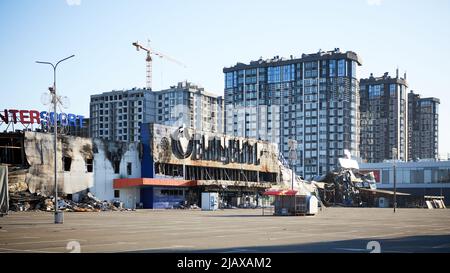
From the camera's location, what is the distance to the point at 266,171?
323 ft

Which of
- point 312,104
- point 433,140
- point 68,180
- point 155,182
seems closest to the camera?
point 433,140

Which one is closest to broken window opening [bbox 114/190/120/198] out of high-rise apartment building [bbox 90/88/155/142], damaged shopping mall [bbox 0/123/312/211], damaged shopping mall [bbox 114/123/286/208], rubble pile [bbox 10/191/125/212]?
damaged shopping mall [bbox 0/123/312/211]

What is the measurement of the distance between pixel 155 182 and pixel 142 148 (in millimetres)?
5330

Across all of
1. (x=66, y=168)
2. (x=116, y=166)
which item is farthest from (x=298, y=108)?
(x=66, y=168)

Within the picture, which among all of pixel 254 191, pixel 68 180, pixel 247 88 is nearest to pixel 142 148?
pixel 68 180

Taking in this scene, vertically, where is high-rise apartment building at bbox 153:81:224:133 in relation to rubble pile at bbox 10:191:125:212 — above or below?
above

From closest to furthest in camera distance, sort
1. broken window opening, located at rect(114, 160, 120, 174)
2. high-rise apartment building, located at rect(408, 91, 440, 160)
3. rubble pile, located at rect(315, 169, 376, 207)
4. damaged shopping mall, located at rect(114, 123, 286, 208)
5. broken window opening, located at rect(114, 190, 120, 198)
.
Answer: high-rise apartment building, located at rect(408, 91, 440, 160) < broken window opening, located at rect(114, 190, 120, 198) < broken window opening, located at rect(114, 160, 120, 174) < damaged shopping mall, located at rect(114, 123, 286, 208) < rubble pile, located at rect(315, 169, 376, 207)

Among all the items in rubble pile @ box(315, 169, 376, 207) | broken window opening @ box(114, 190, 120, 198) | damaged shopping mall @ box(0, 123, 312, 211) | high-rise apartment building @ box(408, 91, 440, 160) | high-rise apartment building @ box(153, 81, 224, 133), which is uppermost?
high-rise apartment building @ box(153, 81, 224, 133)

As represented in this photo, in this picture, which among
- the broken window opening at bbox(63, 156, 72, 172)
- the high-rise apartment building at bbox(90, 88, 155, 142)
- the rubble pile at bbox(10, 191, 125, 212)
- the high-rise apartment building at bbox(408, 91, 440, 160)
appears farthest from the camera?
the broken window opening at bbox(63, 156, 72, 172)

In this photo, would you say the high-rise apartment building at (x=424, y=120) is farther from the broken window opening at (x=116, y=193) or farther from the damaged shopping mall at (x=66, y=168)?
the broken window opening at (x=116, y=193)

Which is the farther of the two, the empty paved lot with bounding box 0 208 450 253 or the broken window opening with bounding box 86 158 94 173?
the broken window opening with bounding box 86 158 94 173

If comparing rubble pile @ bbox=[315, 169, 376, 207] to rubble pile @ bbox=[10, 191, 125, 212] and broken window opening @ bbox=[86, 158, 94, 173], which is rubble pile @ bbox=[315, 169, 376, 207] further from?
rubble pile @ bbox=[10, 191, 125, 212]
